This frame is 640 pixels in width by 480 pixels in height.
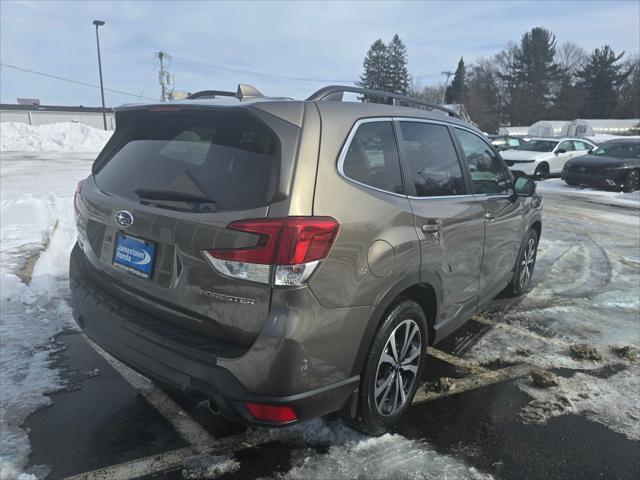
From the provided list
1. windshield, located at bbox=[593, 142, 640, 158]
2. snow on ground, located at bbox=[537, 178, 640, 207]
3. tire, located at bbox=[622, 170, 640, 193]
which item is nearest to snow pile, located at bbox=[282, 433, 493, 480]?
snow on ground, located at bbox=[537, 178, 640, 207]

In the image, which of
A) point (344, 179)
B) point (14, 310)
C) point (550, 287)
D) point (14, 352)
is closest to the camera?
point (344, 179)

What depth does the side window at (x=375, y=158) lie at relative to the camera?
2.46 metres

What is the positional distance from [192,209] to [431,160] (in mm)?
1683

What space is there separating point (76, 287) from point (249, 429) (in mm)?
1353

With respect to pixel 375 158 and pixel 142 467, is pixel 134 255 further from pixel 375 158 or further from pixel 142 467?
pixel 375 158

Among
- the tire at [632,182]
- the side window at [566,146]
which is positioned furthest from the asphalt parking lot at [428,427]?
the side window at [566,146]

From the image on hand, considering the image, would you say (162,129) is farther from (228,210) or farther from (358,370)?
(358,370)

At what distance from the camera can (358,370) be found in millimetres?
2422

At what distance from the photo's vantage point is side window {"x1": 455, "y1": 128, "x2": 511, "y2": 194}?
3750mm

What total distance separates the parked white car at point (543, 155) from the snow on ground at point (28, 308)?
1487cm

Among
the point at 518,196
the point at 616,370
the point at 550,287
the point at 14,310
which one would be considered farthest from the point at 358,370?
the point at 550,287

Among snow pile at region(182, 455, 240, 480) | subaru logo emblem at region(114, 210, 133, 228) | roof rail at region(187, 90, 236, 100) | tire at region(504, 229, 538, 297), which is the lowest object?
snow pile at region(182, 455, 240, 480)

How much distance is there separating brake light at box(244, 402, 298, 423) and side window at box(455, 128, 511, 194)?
7.53ft

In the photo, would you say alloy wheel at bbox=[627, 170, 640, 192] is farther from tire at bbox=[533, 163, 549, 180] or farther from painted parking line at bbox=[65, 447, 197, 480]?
painted parking line at bbox=[65, 447, 197, 480]
